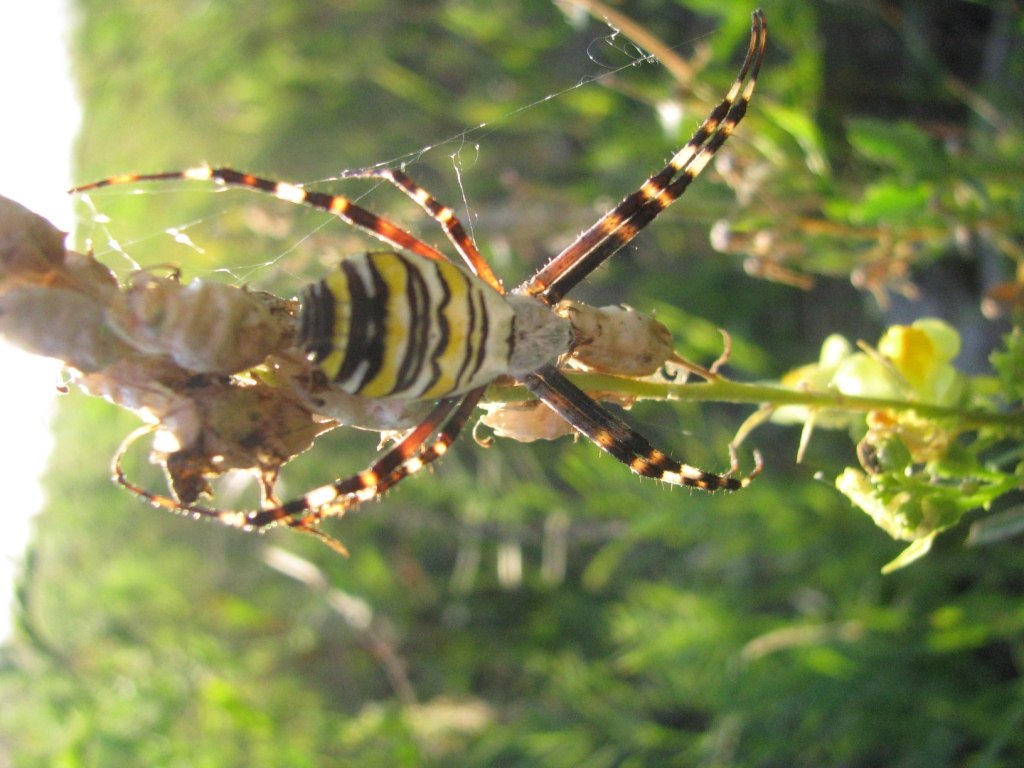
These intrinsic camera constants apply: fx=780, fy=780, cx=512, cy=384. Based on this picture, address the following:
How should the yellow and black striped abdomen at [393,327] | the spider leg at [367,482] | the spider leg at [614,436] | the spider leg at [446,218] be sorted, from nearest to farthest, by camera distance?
1. the yellow and black striped abdomen at [393,327]
2. the spider leg at [367,482]
3. the spider leg at [614,436]
4. the spider leg at [446,218]

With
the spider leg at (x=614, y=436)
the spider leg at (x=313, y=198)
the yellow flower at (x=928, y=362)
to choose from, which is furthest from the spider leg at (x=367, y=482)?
the yellow flower at (x=928, y=362)

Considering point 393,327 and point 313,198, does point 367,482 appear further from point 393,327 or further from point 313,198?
point 313,198

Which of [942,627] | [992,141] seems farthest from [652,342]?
[942,627]

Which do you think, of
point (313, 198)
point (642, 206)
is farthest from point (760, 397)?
point (313, 198)

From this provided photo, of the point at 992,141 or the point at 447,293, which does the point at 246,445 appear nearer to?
the point at 447,293

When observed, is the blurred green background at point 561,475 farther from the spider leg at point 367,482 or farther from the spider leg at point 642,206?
the spider leg at point 367,482

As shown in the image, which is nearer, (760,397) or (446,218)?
(760,397)
